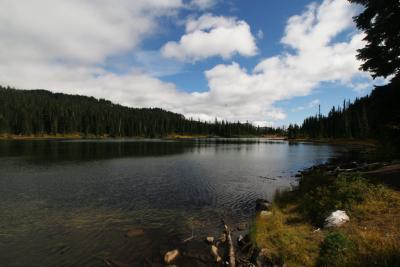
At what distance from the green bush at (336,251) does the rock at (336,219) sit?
270 cm

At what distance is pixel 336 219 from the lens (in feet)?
41.6

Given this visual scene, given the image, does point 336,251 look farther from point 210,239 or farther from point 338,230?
point 210,239

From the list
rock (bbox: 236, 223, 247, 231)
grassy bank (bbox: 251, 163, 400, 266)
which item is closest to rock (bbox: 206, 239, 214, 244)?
grassy bank (bbox: 251, 163, 400, 266)

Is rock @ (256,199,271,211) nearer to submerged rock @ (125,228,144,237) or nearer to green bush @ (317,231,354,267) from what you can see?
submerged rock @ (125,228,144,237)

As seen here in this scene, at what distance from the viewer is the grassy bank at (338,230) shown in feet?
30.3

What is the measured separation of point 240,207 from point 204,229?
6171mm

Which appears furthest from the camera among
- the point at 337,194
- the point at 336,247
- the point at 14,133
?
the point at 14,133

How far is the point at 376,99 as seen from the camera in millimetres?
18422

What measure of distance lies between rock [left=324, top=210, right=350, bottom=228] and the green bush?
8.87ft

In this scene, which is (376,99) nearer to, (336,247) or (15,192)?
(336,247)

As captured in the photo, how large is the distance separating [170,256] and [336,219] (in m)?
8.52

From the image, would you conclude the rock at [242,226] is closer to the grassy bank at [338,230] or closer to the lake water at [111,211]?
the lake water at [111,211]

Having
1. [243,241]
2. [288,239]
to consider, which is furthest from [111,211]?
[288,239]

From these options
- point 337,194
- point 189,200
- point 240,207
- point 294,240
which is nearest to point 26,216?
point 189,200
